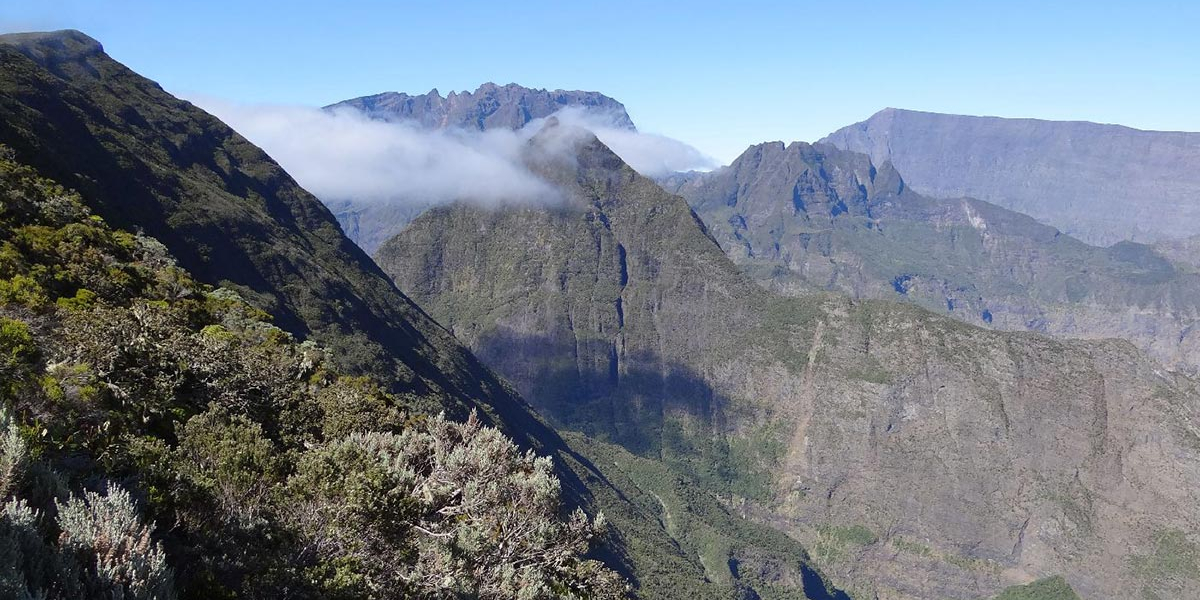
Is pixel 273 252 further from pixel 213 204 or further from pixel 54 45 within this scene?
pixel 54 45

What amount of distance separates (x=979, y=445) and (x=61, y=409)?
227 metres

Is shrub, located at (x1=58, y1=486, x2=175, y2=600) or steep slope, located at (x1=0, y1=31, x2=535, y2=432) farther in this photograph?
steep slope, located at (x1=0, y1=31, x2=535, y2=432)

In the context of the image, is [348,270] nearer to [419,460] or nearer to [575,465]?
[575,465]

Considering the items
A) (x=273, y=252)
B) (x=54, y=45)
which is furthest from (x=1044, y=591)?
(x=54, y=45)

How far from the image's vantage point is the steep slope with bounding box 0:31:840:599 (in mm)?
75812

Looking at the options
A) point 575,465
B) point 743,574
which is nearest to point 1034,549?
point 743,574

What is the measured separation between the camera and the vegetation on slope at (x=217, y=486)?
1073 cm

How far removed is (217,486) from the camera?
15609 mm

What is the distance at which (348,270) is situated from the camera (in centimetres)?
13962

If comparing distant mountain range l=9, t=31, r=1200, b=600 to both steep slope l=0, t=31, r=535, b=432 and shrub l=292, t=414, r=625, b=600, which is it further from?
steep slope l=0, t=31, r=535, b=432

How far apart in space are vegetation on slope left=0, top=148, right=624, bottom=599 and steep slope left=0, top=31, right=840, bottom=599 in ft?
5.70

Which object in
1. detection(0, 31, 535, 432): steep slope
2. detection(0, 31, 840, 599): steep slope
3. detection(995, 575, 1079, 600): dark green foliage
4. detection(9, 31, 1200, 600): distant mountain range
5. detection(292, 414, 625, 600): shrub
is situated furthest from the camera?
detection(995, 575, 1079, 600): dark green foliage

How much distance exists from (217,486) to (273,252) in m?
91.1

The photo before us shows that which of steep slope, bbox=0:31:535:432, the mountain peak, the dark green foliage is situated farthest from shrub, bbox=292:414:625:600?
the dark green foliage
